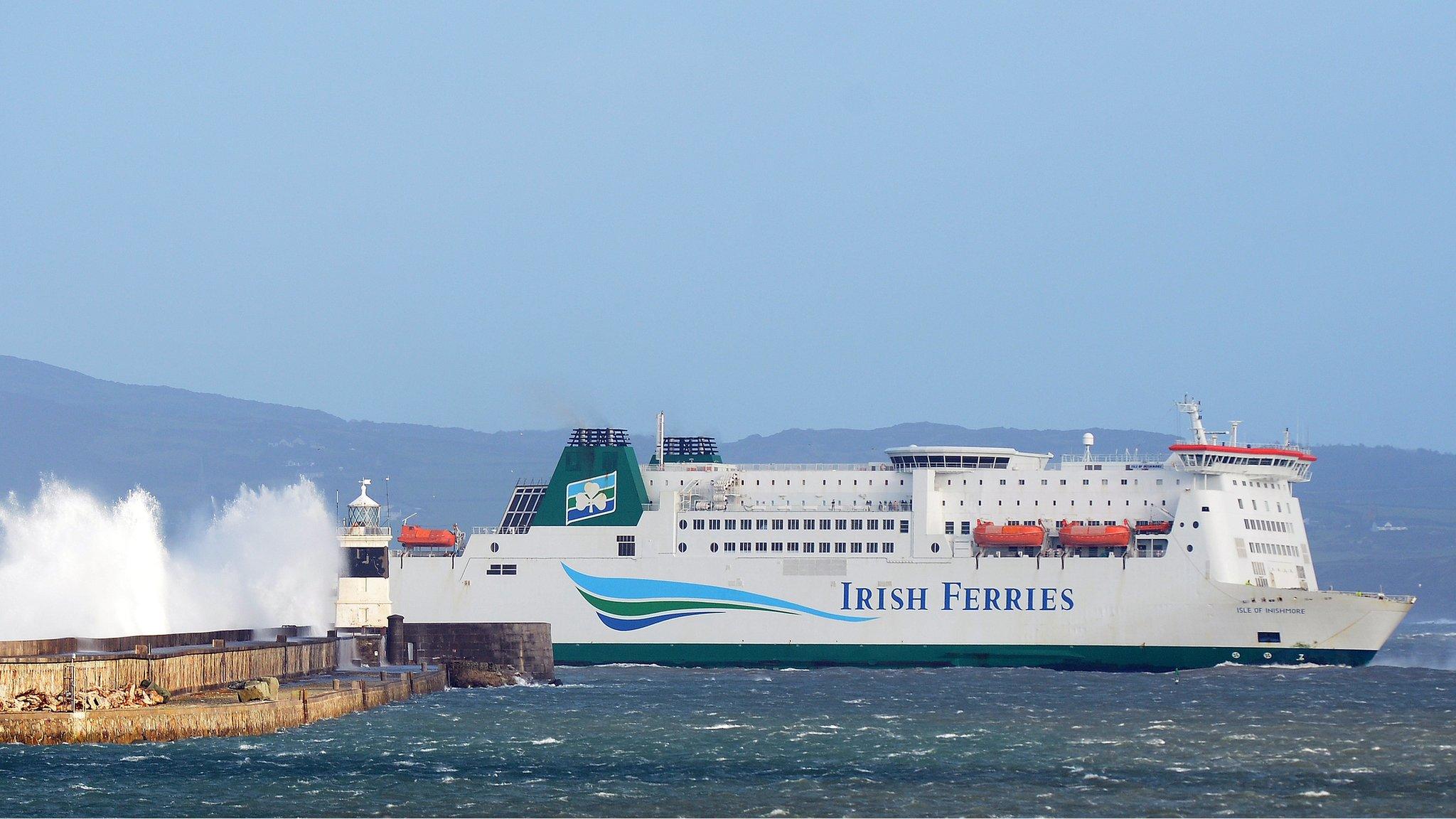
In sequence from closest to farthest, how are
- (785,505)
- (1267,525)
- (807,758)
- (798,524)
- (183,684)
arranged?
(807,758), (183,684), (798,524), (1267,525), (785,505)

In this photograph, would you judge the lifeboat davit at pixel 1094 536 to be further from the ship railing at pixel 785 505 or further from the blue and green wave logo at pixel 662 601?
the blue and green wave logo at pixel 662 601

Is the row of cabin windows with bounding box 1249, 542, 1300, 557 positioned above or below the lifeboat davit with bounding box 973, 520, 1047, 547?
below

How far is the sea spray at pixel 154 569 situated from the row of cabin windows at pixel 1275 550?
22.6 meters

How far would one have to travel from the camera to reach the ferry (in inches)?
1655

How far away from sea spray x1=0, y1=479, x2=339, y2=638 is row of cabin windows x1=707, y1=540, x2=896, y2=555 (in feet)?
34.1

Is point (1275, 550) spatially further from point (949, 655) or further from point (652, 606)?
point (652, 606)

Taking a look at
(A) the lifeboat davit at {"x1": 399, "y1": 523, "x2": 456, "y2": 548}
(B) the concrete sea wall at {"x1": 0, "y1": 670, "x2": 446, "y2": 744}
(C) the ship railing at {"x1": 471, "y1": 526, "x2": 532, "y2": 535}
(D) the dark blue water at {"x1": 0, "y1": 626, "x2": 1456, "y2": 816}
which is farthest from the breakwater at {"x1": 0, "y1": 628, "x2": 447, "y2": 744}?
(A) the lifeboat davit at {"x1": 399, "y1": 523, "x2": 456, "y2": 548}

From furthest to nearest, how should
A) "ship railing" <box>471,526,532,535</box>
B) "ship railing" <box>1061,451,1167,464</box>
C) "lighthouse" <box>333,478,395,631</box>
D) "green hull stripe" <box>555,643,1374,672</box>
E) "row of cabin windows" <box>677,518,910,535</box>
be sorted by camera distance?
"lighthouse" <box>333,478,395,631</box>
"ship railing" <box>471,526,532,535</box>
"ship railing" <box>1061,451,1167,464</box>
"row of cabin windows" <box>677,518,910,535</box>
"green hull stripe" <box>555,643,1374,672</box>

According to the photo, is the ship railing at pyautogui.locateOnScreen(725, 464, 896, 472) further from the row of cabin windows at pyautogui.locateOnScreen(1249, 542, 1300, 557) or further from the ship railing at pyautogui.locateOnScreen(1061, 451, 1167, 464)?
the row of cabin windows at pyautogui.locateOnScreen(1249, 542, 1300, 557)

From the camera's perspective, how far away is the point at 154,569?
44750 mm

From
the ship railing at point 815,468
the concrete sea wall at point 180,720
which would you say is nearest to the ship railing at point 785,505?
the ship railing at point 815,468

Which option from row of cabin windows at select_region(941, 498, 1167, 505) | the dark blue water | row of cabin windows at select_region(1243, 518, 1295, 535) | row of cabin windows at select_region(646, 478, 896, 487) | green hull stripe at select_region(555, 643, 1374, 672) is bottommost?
the dark blue water

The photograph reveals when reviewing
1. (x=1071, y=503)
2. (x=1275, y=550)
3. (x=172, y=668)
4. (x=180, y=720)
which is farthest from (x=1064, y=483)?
(x=180, y=720)

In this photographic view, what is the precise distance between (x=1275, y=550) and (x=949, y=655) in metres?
8.42
